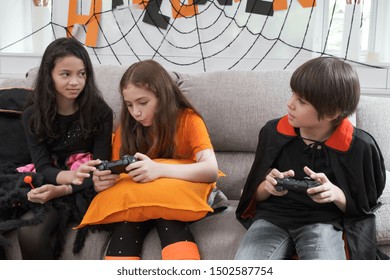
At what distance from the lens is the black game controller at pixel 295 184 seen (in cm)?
137

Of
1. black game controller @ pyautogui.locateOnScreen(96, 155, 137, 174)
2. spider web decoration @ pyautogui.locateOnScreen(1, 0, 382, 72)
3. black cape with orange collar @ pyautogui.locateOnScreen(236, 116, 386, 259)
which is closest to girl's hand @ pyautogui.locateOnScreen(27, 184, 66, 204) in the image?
black game controller @ pyautogui.locateOnScreen(96, 155, 137, 174)

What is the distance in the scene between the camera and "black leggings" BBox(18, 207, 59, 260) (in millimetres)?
1518

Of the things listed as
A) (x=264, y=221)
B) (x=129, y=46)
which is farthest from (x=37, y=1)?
(x=264, y=221)

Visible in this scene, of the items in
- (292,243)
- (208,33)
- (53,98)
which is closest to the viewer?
(292,243)

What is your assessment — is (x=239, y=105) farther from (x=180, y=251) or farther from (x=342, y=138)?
(x=180, y=251)

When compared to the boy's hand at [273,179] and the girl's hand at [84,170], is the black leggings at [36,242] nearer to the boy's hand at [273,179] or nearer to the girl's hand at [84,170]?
the girl's hand at [84,170]

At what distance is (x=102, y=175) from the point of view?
1.53m

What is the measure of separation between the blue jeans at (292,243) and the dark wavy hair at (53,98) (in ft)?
2.28

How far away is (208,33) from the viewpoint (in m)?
2.55

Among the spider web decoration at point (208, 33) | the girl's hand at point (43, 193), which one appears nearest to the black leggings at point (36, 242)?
the girl's hand at point (43, 193)

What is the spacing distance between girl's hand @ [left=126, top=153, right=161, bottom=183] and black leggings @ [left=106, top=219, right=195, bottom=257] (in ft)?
Result: 0.45

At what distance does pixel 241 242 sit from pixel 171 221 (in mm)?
223

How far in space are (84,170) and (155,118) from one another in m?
0.29

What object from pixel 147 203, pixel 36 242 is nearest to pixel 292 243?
pixel 147 203
